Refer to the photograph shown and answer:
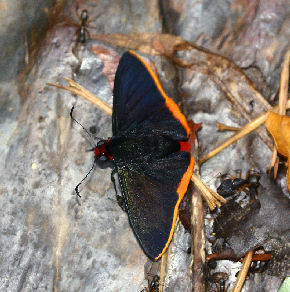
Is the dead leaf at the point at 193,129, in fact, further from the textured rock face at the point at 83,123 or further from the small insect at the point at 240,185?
the small insect at the point at 240,185

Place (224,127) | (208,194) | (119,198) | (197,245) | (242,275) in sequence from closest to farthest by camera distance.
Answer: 1. (242,275)
2. (197,245)
3. (208,194)
4. (119,198)
5. (224,127)

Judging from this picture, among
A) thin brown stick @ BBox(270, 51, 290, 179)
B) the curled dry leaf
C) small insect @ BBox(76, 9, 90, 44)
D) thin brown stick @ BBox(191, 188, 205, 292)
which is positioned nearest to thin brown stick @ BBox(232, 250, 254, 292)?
thin brown stick @ BBox(191, 188, 205, 292)

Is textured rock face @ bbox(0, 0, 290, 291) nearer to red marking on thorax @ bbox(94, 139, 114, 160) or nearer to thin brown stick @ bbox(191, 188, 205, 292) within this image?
thin brown stick @ bbox(191, 188, 205, 292)

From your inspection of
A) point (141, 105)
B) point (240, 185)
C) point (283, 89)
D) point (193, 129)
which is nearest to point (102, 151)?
point (141, 105)

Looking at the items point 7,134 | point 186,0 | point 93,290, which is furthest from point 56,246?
point 186,0

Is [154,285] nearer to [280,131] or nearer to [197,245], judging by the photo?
[197,245]

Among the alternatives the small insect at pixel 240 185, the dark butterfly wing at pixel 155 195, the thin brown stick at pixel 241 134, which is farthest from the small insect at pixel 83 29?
the small insect at pixel 240 185

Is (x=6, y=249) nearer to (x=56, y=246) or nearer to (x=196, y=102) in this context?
(x=56, y=246)
